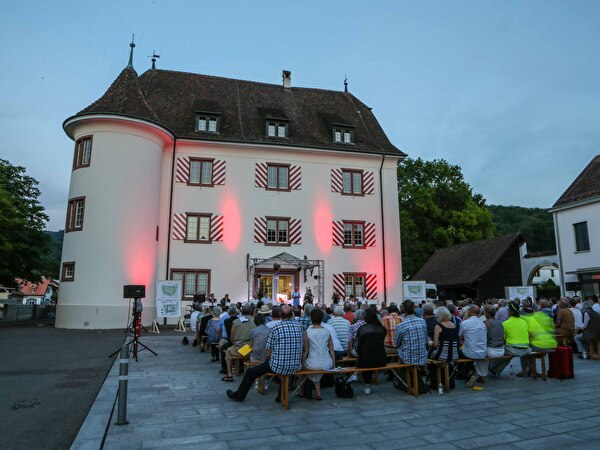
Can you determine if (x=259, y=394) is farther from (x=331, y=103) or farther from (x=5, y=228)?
(x=331, y=103)

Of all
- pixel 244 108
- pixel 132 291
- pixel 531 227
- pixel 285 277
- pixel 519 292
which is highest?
pixel 244 108

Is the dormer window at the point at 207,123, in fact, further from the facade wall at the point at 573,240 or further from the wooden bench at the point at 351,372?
the facade wall at the point at 573,240

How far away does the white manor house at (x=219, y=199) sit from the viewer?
2134 cm

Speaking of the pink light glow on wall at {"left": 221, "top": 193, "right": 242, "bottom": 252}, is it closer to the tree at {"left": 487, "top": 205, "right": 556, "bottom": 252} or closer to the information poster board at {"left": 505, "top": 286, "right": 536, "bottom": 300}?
the information poster board at {"left": 505, "top": 286, "right": 536, "bottom": 300}

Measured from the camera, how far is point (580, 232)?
84.3 ft

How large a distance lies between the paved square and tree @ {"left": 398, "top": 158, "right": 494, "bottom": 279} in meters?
32.7

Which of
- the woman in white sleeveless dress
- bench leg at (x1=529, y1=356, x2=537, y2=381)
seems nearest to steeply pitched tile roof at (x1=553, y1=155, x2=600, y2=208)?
bench leg at (x1=529, y1=356, x2=537, y2=381)

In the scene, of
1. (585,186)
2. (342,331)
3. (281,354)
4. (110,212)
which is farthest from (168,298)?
(585,186)

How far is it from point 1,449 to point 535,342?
8.70 metres

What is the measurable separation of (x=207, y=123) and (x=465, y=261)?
20.3 meters

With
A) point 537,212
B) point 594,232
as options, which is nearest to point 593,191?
point 594,232

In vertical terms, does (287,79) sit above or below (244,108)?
above

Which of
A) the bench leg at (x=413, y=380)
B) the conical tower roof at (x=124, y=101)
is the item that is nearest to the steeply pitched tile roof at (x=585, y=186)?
the bench leg at (x=413, y=380)

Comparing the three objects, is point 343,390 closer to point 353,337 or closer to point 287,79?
point 353,337
